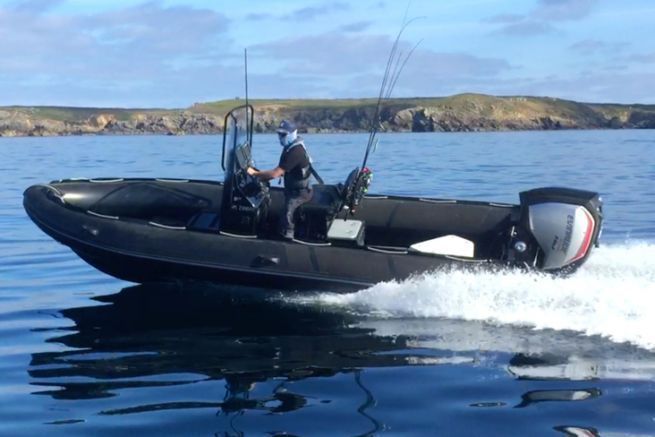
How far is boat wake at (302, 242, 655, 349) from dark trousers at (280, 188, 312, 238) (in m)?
0.77

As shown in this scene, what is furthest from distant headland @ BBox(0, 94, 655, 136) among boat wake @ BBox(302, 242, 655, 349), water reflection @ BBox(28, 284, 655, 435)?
water reflection @ BBox(28, 284, 655, 435)

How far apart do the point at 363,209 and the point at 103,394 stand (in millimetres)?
4488

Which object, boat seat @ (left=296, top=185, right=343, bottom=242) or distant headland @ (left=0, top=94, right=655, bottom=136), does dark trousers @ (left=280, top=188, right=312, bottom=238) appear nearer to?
boat seat @ (left=296, top=185, right=343, bottom=242)

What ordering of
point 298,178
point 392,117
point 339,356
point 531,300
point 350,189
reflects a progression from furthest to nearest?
1. point 392,117
2. point 350,189
3. point 298,178
4. point 531,300
5. point 339,356

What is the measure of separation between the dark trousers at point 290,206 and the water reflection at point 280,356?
0.64 metres

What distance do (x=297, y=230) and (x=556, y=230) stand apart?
254 cm

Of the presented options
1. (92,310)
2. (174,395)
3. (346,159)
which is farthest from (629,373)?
(346,159)

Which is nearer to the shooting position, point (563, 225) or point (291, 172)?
point (563, 225)

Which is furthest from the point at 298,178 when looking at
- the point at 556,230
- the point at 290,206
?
the point at 556,230

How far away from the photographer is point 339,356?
269 inches

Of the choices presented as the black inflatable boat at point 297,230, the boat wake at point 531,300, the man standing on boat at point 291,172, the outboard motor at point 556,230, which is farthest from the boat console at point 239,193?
the outboard motor at point 556,230

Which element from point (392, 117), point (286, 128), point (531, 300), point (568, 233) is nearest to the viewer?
point (531, 300)

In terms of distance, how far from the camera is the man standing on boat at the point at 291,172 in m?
8.61

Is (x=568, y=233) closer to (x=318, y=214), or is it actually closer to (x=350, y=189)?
(x=350, y=189)
